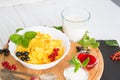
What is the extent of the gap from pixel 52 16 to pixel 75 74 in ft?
1.97

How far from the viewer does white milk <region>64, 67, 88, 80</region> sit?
3.09ft

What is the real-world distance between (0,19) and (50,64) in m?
0.59

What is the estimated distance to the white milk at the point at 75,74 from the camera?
0.94 metres

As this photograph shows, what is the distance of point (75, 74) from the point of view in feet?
3.12

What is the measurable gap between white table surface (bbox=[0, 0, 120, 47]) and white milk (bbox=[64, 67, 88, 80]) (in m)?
0.43

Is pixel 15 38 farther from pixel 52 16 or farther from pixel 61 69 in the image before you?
pixel 52 16

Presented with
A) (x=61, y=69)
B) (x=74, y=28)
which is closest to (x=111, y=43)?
(x=74, y=28)

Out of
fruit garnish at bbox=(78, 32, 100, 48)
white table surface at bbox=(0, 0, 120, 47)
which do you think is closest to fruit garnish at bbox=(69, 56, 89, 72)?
fruit garnish at bbox=(78, 32, 100, 48)

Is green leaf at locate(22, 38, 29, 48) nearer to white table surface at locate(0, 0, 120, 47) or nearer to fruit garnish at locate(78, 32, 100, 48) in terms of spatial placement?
fruit garnish at locate(78, 32, 100, 48)

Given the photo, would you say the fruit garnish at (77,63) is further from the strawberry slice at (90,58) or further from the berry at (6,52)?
the berry at (6,52)

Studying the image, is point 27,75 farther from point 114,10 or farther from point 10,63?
point 114,10

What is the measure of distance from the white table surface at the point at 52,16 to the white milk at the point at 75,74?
426mm

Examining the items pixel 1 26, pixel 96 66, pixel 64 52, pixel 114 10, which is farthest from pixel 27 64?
pixel 114 10

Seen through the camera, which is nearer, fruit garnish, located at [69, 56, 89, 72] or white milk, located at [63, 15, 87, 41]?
fruit garnish, located at [69, 56, 89, 72]
